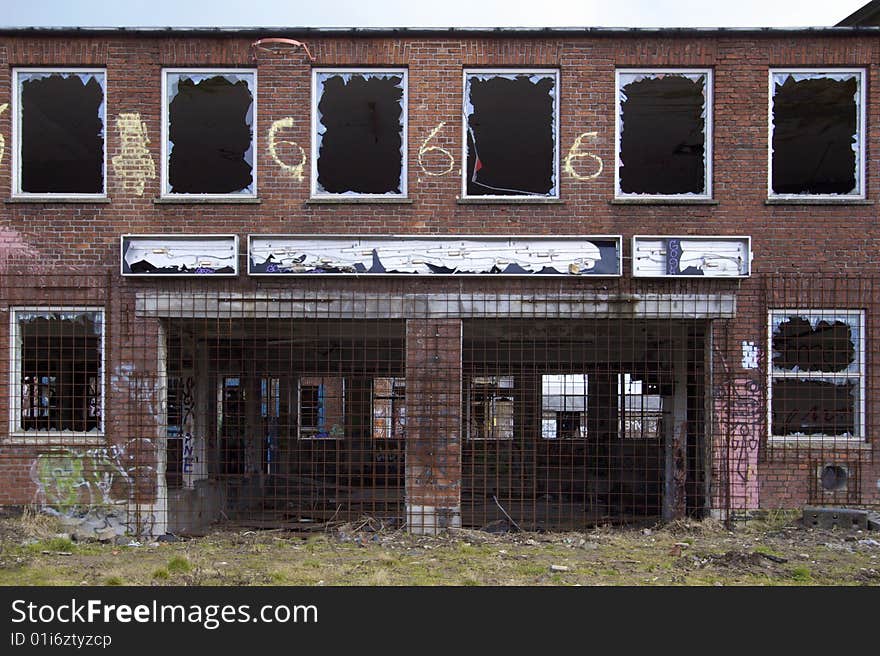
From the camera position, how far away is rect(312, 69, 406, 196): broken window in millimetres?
10953

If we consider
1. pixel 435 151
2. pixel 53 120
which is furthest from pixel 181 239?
pixel 435 151

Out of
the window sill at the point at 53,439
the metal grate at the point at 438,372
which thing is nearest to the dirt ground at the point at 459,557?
the metal grate at the point at 438,372

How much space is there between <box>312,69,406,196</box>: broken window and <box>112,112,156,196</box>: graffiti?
217cm

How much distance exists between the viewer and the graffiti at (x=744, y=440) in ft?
35.0

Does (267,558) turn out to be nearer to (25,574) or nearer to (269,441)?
(25,574)

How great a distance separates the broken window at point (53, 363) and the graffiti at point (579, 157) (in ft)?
20.9

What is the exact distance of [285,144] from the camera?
10.9 m

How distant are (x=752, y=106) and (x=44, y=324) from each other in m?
9.59

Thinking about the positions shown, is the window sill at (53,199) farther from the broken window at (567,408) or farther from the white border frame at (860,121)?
the broken window at (567,408)

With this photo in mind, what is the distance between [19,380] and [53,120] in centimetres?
358

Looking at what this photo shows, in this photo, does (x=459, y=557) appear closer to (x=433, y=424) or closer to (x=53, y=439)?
(x=433, y=424)

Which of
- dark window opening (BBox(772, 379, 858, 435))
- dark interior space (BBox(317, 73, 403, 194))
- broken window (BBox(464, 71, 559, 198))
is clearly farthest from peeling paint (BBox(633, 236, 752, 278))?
dark interior space (BBox(317, 73, 403, 194))

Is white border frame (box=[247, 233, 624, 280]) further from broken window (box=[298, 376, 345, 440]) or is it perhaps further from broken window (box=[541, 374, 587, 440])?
broken window (box=[298, 376, 345, 440])

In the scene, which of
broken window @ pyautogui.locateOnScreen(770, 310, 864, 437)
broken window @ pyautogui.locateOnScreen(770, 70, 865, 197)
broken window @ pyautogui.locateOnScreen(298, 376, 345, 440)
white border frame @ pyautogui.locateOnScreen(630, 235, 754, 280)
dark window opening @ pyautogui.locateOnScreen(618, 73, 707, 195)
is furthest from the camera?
broken window @ pyautogui.locateOnScreen(298, 376, 345, 440)
